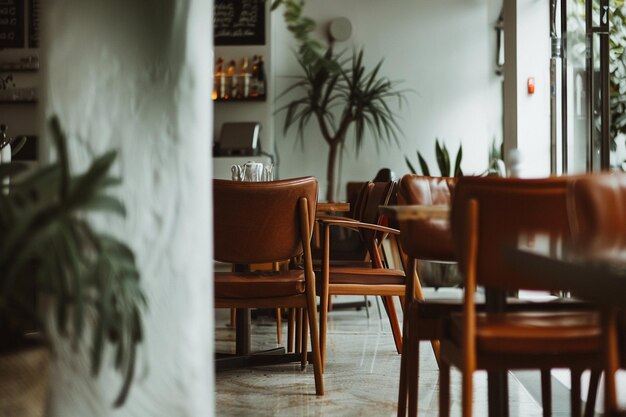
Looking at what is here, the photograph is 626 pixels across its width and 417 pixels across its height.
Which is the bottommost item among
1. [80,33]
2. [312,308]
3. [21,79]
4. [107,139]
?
[312,308]

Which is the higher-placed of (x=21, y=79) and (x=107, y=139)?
(x=21, y=79)

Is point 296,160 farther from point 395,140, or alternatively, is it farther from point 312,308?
point 312,308

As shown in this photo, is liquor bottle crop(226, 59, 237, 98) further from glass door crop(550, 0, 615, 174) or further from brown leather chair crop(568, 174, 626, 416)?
brown leather chair crop(568, 174, 626, 416)

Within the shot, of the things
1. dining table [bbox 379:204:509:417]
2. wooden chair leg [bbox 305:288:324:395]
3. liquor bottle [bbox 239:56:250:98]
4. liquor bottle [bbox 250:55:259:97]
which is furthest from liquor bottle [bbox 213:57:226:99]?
dining table [bbox 379:204:509:417]

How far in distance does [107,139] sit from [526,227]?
101 centimetres

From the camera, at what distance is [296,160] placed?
8.69 m

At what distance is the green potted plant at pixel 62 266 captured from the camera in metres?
1.47

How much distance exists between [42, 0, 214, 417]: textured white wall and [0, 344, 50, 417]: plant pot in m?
0.21

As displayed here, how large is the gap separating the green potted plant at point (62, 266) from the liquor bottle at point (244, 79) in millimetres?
6534

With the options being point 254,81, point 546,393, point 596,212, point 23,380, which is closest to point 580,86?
point 546,393

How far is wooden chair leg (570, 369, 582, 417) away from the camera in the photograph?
7.64ft

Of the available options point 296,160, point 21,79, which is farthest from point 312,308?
point 21,79

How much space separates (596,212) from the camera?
6.35ft

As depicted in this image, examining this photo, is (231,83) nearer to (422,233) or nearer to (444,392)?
(422,233)
